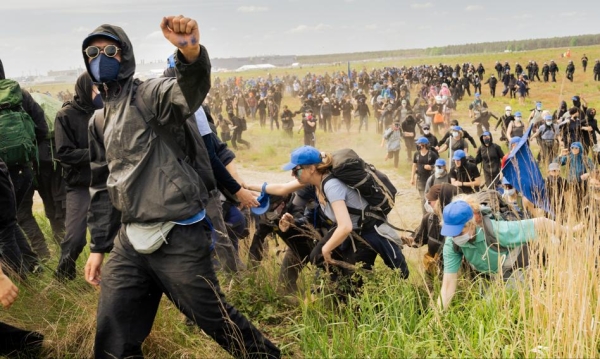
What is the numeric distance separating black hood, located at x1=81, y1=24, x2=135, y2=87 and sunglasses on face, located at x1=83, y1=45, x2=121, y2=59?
0.02 metres

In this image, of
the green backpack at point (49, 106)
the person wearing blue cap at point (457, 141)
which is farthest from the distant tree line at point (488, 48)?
the green backpack at point (49, 106)

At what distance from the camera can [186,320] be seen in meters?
3.36

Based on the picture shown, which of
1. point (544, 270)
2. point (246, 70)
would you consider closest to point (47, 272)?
point (544, 270)

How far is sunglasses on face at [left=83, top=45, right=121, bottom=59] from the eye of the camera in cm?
253

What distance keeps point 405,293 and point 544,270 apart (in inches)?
27.9

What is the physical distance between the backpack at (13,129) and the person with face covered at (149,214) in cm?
193

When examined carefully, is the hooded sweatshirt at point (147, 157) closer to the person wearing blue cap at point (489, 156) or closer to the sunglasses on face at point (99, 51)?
the sunglasses on face at point (99, 51)

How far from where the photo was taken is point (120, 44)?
8.46ft

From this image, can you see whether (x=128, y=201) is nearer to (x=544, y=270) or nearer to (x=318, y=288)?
(x=318, y=288)

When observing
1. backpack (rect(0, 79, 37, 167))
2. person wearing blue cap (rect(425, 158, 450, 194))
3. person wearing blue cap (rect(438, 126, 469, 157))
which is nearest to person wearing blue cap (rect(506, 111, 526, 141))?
person wearing blue cap (rect(438, 126, 469, 157))

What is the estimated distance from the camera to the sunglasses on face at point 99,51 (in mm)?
2533

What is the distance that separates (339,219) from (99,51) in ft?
5.74

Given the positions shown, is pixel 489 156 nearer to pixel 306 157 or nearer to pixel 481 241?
pixel 481 241

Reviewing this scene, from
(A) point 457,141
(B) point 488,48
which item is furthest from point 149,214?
(B) point 488,48
